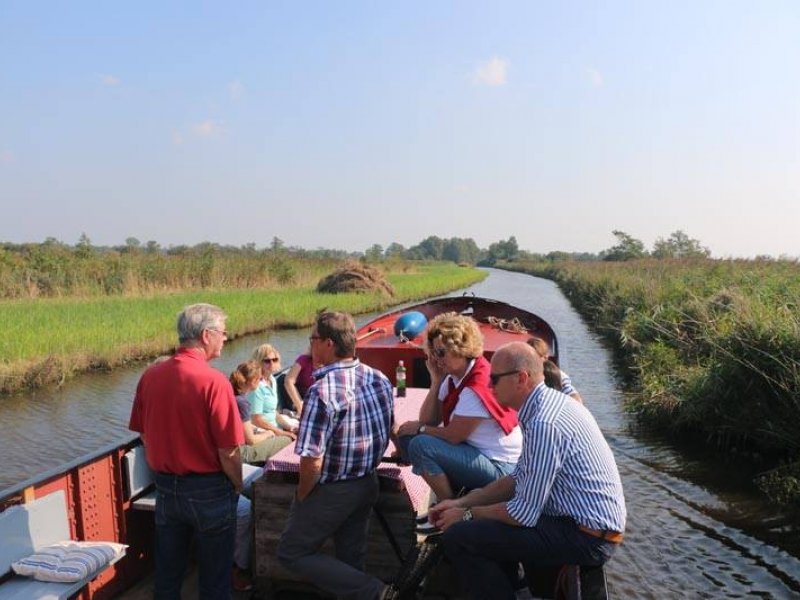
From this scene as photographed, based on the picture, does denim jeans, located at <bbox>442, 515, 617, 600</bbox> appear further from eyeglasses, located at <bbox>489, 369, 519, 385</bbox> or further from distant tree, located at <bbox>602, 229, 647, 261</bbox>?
distant tree, located at <bbox>602, 229, 647, 261</bbox>

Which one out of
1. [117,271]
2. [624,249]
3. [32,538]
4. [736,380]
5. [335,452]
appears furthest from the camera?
[624,249]

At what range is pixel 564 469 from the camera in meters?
2.77

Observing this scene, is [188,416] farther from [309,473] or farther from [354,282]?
[354,282]

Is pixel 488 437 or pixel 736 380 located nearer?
pixel 488 437

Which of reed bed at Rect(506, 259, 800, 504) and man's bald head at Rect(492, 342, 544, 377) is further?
reed bed at Rect(506, 259, 800, 504)

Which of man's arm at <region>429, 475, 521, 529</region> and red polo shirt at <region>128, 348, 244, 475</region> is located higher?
red polo shirt at <region>128, 348, 244, 475</region>

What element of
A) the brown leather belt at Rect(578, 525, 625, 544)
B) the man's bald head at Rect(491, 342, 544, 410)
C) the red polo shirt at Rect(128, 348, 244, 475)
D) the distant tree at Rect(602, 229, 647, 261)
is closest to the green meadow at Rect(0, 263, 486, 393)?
the red polo shirt at Rect(128, 348, 244, 475)

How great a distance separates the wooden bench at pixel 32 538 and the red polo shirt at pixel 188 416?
720 millimetres

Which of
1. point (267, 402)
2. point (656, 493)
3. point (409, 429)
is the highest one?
point (409, 429)

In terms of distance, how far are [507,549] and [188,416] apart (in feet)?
4.95

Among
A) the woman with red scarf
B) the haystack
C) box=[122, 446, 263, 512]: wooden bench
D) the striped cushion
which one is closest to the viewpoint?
the striped cushion

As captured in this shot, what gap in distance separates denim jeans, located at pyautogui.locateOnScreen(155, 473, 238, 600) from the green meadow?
28.5 ft

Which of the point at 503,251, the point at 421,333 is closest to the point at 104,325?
the point at 421,333

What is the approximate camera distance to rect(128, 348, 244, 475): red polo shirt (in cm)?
294
